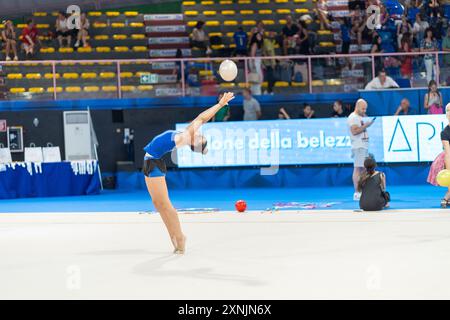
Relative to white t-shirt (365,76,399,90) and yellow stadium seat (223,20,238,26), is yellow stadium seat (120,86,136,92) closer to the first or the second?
white t-shirt (365,76,399,90)

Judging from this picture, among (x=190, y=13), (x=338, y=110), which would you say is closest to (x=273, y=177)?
(x=338, y=110)

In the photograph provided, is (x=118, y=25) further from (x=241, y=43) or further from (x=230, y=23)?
(x=241, y=43)

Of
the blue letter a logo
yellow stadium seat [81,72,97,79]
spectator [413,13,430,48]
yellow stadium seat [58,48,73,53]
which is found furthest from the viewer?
yellow stadium seat [58,48,73,53]

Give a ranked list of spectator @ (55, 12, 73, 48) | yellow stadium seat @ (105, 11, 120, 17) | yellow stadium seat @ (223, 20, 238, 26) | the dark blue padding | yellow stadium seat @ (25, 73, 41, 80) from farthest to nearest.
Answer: yellow stadium seat @ (105, 11, 120, 17) → yellow stadium seat @ (223, 20, 238, 26) → spectator @ (55, 12, 73, 48) → yellow stadium seat @ (25, 73, 41, 80) → the dark blue padding

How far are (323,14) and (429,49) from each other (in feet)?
21.1

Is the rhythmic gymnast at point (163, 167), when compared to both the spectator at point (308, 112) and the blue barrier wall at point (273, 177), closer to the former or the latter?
the spectator at point (308, 112)

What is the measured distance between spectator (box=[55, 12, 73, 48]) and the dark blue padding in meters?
8.07

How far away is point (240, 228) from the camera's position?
12234 mm

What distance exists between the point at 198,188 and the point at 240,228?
10.2m

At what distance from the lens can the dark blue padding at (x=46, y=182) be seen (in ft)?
67.7

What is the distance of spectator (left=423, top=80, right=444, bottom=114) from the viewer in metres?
21.2

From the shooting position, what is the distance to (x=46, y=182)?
2094 centimetres

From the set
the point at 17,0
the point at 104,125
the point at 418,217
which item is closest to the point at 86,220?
the point at 418,217

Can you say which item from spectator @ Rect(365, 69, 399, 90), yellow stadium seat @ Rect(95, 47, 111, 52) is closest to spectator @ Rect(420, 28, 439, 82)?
spectator @ Rect(365, 69, 399, 90)
